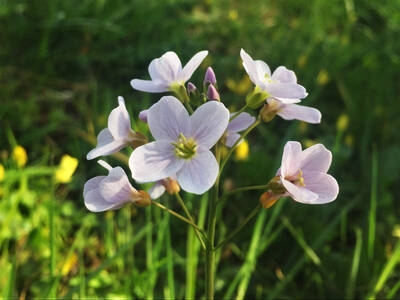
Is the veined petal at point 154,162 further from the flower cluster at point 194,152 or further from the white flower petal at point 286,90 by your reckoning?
the white flower petal at point 286,90

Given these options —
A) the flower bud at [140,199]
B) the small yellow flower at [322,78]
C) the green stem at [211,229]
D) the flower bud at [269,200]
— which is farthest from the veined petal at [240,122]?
the small yellow flower at [322,78]

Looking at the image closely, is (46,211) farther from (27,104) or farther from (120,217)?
(27,104)

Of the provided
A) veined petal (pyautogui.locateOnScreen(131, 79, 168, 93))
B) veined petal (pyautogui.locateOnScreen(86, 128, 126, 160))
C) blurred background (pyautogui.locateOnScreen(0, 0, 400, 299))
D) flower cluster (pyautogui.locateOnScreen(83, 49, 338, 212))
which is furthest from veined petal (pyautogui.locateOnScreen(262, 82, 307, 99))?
blurred background (pyautogui.locateOnScreen(0, 0, 400, 299))

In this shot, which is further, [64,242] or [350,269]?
[64,242]

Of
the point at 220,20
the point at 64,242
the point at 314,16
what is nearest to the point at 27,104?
the point at 64,242

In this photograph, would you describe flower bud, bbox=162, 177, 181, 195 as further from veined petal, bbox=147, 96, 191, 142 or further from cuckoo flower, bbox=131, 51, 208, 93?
cuckoo flower, bbox=131, 51, 208, 93

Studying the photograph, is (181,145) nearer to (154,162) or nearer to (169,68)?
(154,162)
